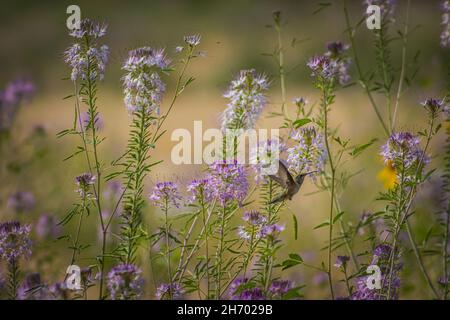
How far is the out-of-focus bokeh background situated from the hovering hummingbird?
99mm

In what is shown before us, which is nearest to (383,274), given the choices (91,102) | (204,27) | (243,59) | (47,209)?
(91,102)

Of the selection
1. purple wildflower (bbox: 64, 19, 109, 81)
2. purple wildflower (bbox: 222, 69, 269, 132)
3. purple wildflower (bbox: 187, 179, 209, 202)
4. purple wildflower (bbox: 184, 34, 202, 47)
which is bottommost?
purple wildflower (bbox: 187, 179, 209, 202)

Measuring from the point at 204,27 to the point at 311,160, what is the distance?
16.7 meters

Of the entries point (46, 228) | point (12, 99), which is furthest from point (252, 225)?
point (12, 99)

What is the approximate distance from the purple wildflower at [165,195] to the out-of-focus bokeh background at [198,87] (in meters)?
0.07

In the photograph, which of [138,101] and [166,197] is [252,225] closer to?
[166,197]

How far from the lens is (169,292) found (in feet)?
9.41

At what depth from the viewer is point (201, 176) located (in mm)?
2969

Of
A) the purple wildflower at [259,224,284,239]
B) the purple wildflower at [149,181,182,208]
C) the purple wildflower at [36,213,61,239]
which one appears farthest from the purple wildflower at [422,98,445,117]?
the purple wildflower at [36,213,61,239]

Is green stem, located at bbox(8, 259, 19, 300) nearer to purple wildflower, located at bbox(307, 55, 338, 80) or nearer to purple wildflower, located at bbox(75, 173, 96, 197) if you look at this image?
purple wildflower, located at bbox(75, 173, 96, 197)

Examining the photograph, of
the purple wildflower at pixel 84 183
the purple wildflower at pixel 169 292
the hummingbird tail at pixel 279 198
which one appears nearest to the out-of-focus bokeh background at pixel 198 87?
the hummingbird tail at pixel 279 198

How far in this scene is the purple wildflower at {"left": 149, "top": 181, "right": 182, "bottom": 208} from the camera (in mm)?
2877

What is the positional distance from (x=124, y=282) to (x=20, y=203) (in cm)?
242
